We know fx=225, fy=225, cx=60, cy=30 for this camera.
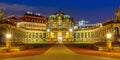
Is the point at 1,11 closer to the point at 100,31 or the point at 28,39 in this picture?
the point at 28,39

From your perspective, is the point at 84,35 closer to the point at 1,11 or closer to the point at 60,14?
the point at 60,14

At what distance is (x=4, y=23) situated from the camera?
91062mm

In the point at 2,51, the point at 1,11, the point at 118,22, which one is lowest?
the point at 2,51

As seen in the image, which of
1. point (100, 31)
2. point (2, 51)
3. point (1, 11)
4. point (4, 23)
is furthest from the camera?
point (100, 31)

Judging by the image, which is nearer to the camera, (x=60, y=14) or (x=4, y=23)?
(x=4, y=23)

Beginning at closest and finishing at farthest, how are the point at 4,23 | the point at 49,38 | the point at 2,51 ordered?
1. the point at 2,51
2. the point at 4,23
3. the point at 49,38

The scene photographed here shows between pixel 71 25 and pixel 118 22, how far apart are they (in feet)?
136

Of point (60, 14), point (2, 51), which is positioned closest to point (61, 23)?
point (60, 14)

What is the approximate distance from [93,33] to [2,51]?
91872mm

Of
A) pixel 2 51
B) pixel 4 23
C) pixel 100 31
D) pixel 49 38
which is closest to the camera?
pixel 2 51

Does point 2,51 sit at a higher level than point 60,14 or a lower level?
lower

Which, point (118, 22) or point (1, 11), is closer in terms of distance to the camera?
point (118, 22)

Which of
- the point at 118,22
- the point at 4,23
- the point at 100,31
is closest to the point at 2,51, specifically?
the point at 4,23

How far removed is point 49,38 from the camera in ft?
413
